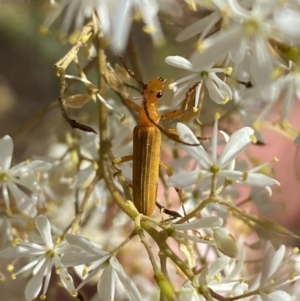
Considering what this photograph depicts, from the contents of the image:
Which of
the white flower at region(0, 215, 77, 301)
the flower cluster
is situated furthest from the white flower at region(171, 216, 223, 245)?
the white flower at region(0, 215, 77, 301)

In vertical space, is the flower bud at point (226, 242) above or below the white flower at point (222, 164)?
below

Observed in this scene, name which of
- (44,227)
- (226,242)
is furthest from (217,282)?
(44,227)

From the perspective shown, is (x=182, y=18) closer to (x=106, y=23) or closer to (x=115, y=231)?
(x=106, y=23)

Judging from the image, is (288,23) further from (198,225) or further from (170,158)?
(170,158)

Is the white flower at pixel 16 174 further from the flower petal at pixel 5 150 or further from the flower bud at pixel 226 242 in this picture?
the flower bud at pixel 226 242

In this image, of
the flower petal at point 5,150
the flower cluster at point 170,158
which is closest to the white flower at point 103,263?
the flower cluster at point 170,158

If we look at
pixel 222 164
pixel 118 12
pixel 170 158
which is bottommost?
pixel 170 158

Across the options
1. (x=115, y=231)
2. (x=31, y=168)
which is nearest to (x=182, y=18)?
(x=31, y=168)
